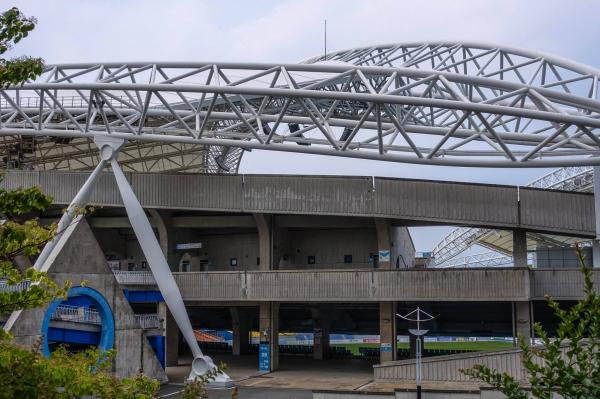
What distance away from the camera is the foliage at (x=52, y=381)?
948cm

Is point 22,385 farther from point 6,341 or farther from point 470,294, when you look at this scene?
point 470,294

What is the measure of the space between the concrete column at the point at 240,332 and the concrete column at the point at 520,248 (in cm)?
2181

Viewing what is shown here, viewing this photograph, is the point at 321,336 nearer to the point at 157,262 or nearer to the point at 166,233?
the point at 166,233

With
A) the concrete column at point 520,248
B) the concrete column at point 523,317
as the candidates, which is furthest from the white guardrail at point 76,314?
the concrete column at point 520,248

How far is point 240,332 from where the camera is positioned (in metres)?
56.2

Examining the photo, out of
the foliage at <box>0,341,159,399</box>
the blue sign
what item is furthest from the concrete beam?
the foliage at <box>0,341,159,399</box>

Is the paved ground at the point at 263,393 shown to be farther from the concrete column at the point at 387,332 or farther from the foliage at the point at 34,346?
the foliage at the point at 34,346

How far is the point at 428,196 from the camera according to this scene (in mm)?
40719

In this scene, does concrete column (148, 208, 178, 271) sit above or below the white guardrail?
above

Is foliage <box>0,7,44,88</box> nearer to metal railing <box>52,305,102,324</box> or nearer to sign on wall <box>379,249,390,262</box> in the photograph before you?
metal railing <box>52,305,102,324</box>

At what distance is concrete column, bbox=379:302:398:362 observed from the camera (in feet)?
136

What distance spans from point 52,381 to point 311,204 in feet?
109

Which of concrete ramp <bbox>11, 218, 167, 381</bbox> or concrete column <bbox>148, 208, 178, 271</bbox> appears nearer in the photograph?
concrete ramp <bbox>11, 218, 167, 381</bbox>

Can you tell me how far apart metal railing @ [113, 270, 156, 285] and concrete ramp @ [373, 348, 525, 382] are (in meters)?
15.0
